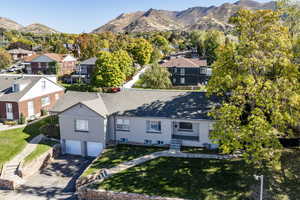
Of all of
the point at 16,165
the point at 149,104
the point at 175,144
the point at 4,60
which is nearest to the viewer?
the point at 16,165

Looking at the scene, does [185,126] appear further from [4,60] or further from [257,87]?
[4,60]

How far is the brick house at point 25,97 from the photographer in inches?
1352

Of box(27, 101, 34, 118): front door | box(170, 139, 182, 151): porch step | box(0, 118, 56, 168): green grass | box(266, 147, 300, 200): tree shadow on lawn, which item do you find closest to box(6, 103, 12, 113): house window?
box(27, 101, 34, 118): front door

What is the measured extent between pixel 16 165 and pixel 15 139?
5.95 meters

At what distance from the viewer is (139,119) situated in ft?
87.1

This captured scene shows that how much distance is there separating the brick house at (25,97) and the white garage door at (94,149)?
1393cm

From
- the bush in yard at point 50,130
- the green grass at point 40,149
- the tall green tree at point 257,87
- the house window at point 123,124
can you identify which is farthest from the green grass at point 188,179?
the bush in yard at point 50,130

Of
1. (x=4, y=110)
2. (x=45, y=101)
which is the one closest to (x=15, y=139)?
(x=4, y=110)

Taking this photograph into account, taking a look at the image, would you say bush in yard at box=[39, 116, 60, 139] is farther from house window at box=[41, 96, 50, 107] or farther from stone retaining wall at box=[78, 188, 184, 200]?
stone retaining wall at box=[78, 188, 184, 200]

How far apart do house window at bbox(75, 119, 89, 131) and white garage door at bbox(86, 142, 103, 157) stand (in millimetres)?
1771

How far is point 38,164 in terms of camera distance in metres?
24.6

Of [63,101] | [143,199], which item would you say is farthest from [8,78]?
[143,199]

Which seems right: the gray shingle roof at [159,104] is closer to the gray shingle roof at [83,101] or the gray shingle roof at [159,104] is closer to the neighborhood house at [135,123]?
the neighborhood house at [135,123]

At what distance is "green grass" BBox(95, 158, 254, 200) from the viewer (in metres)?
18.1
